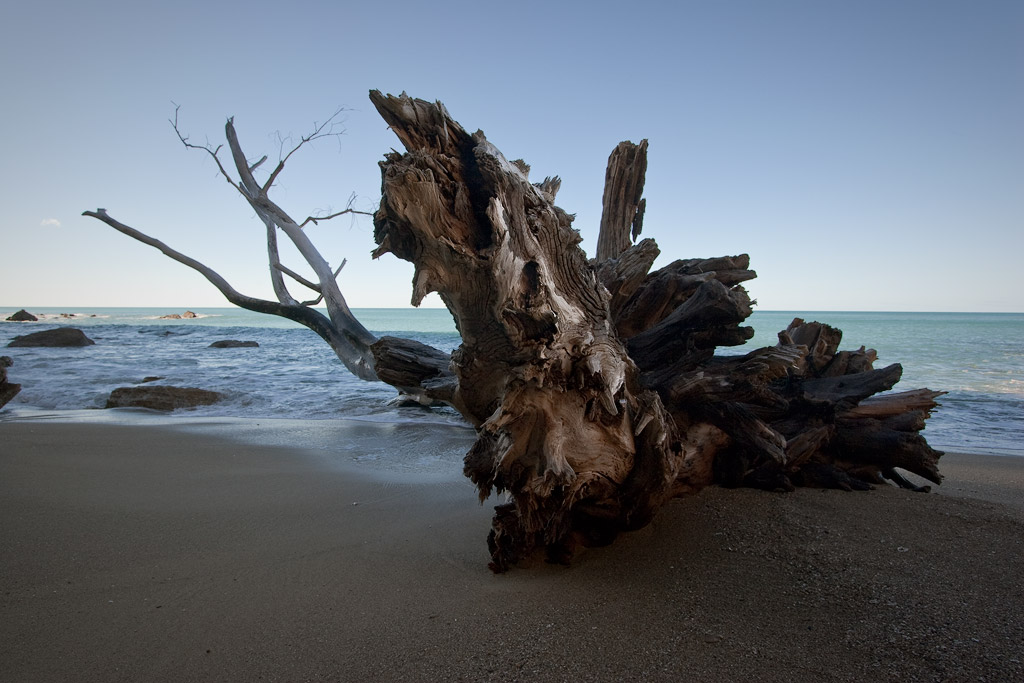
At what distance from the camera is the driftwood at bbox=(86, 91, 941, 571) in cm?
212

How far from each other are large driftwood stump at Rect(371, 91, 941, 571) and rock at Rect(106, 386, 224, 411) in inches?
225

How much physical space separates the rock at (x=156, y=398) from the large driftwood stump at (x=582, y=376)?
225 inches

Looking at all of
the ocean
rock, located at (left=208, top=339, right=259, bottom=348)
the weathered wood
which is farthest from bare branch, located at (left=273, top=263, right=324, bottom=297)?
rock, located at (left=208, top=339, right=259, bottom=348)

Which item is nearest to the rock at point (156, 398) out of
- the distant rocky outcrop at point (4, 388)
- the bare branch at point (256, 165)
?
the distant rocky outcrop at point (4, 388)

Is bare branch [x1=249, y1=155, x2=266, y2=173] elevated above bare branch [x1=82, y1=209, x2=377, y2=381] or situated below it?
above

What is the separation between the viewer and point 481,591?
2.30 metres

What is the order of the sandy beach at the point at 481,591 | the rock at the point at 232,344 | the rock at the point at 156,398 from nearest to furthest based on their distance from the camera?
the sandy beach at the point at 481,591
the rock at the point at 156,398
the rock at the point at 232,344

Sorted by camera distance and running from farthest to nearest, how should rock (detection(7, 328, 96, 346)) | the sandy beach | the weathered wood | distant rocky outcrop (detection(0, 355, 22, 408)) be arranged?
rock (detection(7, 328, 96, 346)) → distant rocky outcrop (detection(0, 355, 22, 408)) → the weathered wood → the sandy beach

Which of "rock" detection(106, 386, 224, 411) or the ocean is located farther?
"rock" detection(106, 386, 224, 411)

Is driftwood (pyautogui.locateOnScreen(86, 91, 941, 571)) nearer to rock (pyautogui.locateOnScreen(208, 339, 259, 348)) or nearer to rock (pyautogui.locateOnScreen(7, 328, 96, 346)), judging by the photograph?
rock (pyautogui.locateOnScreen(208, 339, 259, 348))

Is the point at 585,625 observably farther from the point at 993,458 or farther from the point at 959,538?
the point at 993,458

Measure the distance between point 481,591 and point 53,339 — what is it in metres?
21.4

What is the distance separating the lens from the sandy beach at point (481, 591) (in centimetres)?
179

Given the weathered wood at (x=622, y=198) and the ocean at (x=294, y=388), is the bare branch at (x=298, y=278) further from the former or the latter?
the weathered wood at (x=622, y=198)
